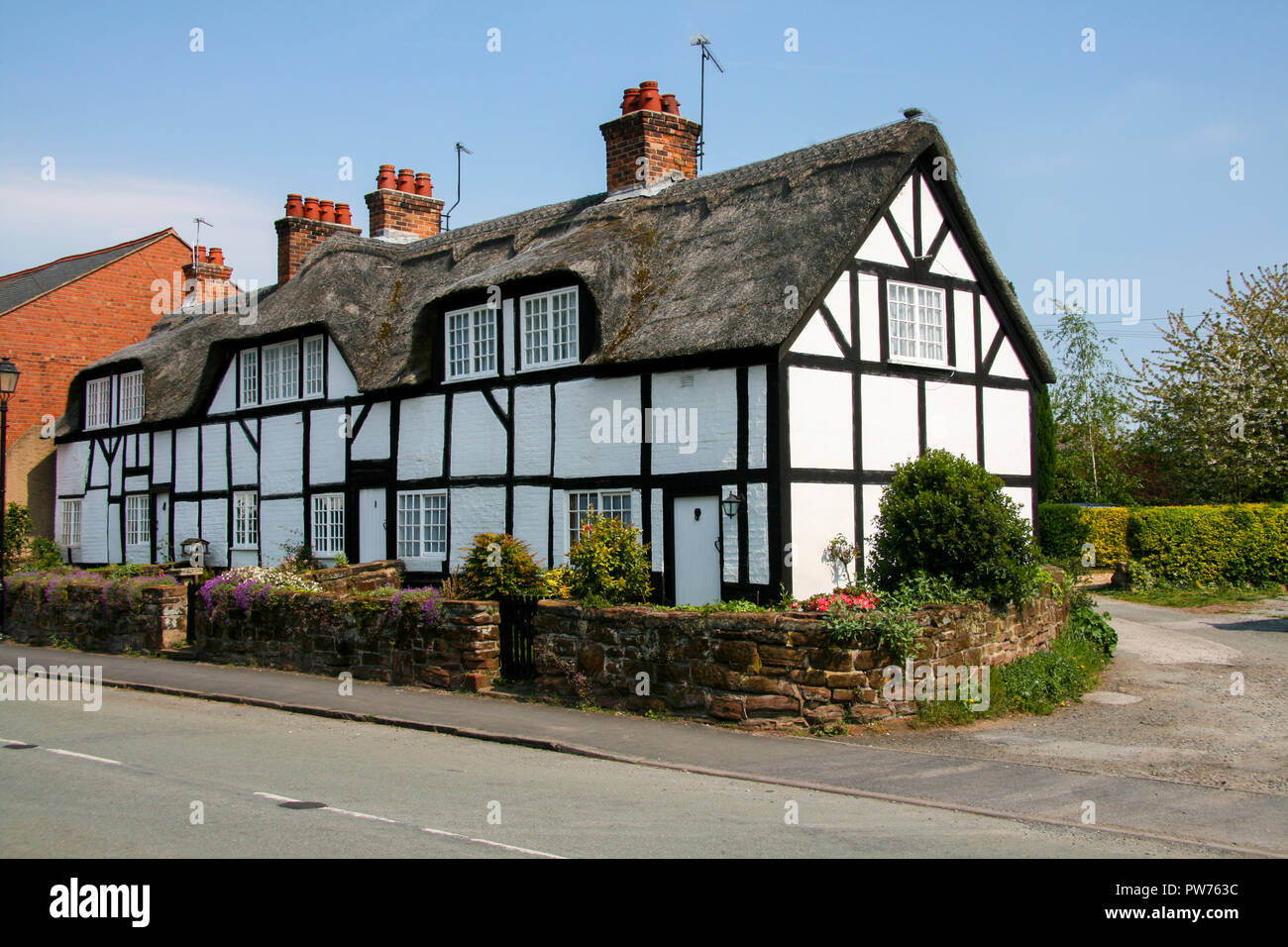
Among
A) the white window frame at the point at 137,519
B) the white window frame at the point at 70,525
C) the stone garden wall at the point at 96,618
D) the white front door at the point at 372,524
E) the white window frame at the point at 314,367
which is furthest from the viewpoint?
the white window frame at the point at 70,525

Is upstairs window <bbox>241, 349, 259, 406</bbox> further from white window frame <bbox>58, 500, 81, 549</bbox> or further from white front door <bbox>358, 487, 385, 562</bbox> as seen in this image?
white window frame <bbox>58, 500, 81, 549</bbox>

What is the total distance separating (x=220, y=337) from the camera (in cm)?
2333

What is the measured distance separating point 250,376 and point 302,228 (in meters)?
4.65

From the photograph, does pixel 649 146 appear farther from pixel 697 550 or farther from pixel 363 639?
Answer: pixel 363 639

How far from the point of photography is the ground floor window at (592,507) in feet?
51.5

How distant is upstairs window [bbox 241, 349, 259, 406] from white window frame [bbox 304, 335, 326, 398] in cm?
216

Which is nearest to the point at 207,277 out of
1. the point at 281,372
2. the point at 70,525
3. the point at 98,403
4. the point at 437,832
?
the point at 98,403

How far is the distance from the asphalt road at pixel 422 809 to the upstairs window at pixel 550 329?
7.69m

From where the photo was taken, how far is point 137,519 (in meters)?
26.9

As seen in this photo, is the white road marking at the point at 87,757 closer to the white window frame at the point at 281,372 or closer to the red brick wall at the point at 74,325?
the white window frame at the point at 281,372

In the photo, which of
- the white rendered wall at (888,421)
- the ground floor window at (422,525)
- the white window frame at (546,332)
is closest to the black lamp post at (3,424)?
the ground floor window at (422,525)
